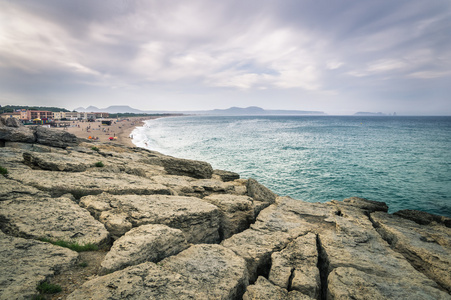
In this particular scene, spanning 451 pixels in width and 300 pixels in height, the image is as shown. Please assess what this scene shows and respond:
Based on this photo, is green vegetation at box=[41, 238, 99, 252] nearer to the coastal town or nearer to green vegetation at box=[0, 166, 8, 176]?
green vegetation at box=[0, 166, 8, 176]

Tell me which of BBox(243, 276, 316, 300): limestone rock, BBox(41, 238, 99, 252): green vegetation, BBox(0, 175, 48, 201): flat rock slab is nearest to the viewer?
BBox(243, 276, 316, 300): limestone rock

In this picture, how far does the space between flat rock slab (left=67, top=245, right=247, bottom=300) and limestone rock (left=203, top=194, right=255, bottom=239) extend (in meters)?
3.26

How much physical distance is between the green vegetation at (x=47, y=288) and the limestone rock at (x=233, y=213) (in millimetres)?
6989

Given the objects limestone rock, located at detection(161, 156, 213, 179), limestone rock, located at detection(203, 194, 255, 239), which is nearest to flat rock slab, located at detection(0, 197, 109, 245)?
limestone rock, located at detection(203, 194, 255, 239)

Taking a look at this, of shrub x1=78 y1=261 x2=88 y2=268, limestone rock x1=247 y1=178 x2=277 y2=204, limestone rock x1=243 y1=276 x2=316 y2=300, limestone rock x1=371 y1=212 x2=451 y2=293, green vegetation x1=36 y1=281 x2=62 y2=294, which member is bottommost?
limestone rock x1=371 y1=212 x2=451 y2=293

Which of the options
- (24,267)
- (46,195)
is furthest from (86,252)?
(46,195)

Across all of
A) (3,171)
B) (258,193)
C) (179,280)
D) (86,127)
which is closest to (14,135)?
(3,171)

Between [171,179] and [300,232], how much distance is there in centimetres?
896

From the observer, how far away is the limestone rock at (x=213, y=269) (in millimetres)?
5770

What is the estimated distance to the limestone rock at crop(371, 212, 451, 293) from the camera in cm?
813

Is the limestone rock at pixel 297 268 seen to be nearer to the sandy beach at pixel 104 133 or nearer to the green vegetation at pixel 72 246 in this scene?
the green vegetation at pixel 72 246

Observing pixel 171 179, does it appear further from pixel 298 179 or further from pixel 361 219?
pixel 298 179

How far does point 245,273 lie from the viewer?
6688mm

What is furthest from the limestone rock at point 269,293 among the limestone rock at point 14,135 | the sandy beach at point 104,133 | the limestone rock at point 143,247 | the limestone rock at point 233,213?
the sandy beach at point 104,133
